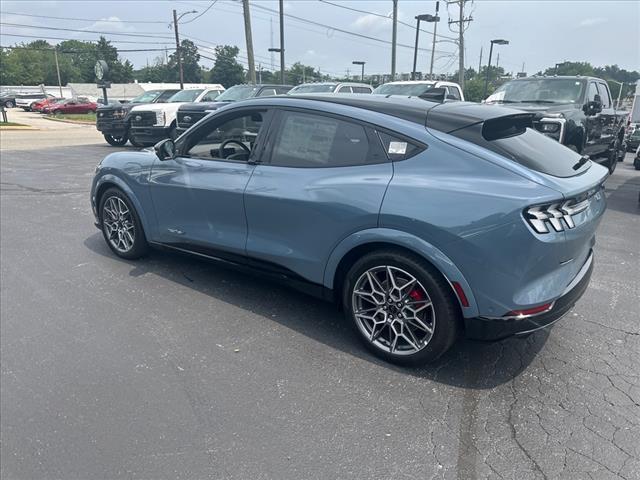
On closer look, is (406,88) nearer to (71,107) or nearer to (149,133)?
(149,133)

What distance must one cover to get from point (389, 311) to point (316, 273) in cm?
60

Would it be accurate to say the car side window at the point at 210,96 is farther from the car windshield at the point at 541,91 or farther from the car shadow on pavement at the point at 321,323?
the car shadow on pavement at the point at 321,323

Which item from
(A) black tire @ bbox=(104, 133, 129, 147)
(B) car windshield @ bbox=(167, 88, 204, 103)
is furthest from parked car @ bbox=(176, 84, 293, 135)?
(A) black tire @ bbox=(104, 133, 129, 147)

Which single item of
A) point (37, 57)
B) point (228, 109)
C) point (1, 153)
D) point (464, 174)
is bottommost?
point (1, 153)

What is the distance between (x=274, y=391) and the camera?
2.81 metres

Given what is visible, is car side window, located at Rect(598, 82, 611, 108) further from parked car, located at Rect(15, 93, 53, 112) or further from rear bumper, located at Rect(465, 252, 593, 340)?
parked car, located at Rect(15, 93, 53, 112)

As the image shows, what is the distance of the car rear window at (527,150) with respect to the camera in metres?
2.78

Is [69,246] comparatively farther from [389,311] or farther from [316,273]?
[389,311]

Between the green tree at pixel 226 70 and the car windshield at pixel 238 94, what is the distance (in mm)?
91121

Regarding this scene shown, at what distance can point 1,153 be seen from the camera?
1386 cm

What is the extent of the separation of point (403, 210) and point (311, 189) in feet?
2.37

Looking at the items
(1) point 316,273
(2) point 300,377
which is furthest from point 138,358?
(1) point 316,273

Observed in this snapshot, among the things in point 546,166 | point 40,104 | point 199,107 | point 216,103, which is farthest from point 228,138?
point 40,104

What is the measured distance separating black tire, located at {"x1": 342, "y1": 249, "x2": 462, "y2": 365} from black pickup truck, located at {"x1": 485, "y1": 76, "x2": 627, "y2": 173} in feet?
17.4
